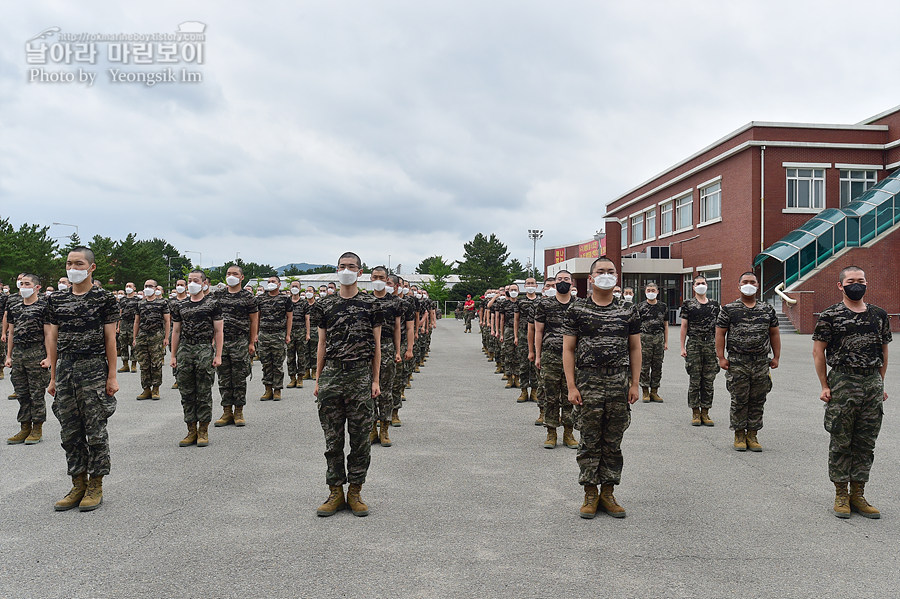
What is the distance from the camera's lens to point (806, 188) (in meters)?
34.1

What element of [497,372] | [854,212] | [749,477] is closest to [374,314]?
[749,477]

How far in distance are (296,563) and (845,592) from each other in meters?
3.54

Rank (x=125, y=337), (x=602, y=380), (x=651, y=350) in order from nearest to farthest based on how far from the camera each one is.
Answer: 1. (x=602, y=380)
2. (x=651, y=350)
3. (x=125, y=337)

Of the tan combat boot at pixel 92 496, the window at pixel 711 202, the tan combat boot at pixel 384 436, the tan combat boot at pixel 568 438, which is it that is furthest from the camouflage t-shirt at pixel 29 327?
the window at pixel 711 202

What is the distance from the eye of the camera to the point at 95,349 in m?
5.37

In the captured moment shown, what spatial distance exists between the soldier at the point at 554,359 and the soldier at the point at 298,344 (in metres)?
6.79

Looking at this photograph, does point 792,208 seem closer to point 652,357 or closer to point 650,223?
point 650,223

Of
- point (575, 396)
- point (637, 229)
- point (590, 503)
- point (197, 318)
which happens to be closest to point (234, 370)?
point (197, 318)

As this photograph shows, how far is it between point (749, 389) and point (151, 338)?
10.7 meters

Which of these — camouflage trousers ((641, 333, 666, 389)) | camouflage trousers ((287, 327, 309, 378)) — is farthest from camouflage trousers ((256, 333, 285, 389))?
camouflage trousers ((641, 333, 666, 389))

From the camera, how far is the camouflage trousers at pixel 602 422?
16.6ft

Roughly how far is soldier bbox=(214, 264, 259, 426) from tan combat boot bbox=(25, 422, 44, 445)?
2.16 m

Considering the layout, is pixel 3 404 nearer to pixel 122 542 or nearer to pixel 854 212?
pixel 122 542

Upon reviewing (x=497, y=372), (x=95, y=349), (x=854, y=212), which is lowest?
(x=497, y=372)
